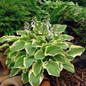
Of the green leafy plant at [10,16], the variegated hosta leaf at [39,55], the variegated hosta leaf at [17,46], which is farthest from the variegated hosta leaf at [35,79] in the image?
the green leafy plant at [10,16]

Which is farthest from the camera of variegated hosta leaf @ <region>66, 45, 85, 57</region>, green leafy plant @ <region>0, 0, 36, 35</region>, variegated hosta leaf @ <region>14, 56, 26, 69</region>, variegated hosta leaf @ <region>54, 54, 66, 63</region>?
green leafy plant @ <region>0, 0, 36, 35</region>

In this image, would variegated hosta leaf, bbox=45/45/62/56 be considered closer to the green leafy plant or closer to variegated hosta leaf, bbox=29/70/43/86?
variegated hosta leaf, bbox=29/70/43/86

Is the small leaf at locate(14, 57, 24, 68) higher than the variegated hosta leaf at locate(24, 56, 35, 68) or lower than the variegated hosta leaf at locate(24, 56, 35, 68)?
lower

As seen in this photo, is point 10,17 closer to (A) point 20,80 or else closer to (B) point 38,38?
(B) point 38,38

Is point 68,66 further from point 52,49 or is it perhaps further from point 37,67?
point 37,67

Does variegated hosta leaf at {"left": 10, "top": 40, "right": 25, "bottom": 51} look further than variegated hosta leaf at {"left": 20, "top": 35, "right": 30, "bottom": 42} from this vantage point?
No

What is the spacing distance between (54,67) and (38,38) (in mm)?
596

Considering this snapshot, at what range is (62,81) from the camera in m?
1.88

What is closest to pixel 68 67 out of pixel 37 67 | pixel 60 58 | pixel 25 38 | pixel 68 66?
pixel 68 66

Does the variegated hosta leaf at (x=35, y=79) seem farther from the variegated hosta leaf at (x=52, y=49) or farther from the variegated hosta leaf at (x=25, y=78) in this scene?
the variegated hosta leaf at (x=52, y=49)

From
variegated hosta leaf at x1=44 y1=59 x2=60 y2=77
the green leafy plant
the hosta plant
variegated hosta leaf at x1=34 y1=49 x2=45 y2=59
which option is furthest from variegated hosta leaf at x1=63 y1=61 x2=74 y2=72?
the green leafy plant

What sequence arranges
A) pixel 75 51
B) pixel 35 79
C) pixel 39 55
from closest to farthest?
pixel 35 79 < pixel 39 55 < pixel 75 51

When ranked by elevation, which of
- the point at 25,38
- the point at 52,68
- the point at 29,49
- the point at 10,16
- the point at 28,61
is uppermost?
the point at 10,16

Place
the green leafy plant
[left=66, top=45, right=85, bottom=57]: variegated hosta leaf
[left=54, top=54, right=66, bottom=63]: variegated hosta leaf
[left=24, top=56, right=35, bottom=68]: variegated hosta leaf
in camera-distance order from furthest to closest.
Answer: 1. the green leafy plant
2. [left=66, top=45, right=85, bottom=57]: variegated hosta leaf
3. [left=54, top=54, right=66, bottom=63]: variegated hosta leaf
4. [left=24, top=56, right=35, bottom=68]: variegated hosta leaf
